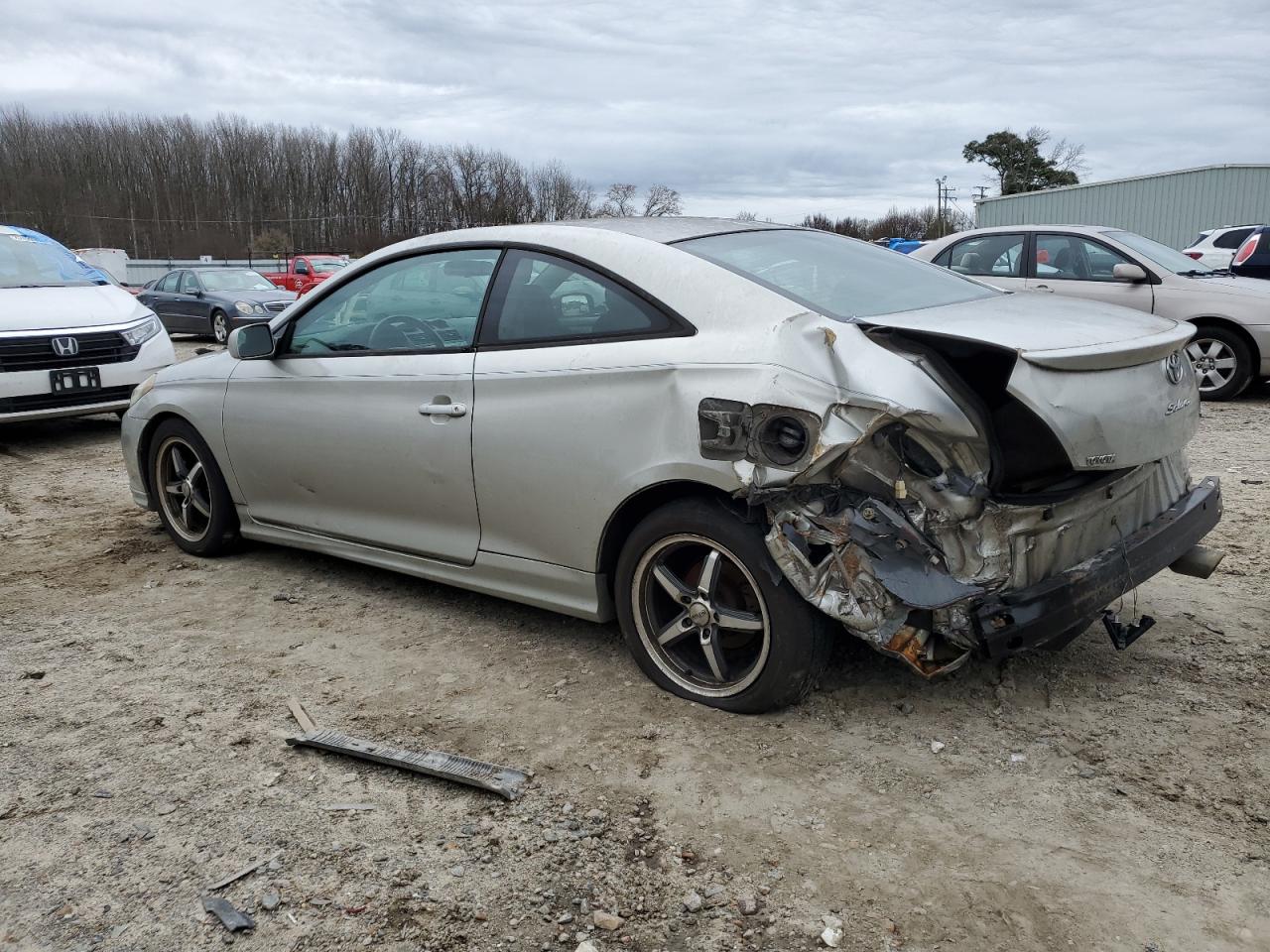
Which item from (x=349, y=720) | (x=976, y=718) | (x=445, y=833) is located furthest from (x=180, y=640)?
(x=976, y=718)

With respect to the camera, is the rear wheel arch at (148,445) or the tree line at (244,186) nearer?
the rear wheel arch at (148,445)

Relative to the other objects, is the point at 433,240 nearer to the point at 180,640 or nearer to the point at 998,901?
the point at 180,640

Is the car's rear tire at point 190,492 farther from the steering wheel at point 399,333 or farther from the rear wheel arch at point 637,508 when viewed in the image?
the rear wheel arch at point 637,508

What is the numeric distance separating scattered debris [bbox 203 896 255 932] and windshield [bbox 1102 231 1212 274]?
9.51 metres

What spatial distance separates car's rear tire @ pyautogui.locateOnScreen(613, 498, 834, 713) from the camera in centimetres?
303

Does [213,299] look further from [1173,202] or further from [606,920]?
[1173,202]

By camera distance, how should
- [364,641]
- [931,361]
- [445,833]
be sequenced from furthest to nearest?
[364,641]
[931,361]
[445,833]

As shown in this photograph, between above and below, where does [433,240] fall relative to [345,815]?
above

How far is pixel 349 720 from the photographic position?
335cm

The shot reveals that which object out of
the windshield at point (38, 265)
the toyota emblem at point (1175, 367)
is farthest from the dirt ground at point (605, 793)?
the windshield at point (38, 265)

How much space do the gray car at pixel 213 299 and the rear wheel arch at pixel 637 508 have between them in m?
15.2

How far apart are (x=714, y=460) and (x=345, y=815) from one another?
4.72 ft

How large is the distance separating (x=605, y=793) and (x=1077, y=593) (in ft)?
4.76

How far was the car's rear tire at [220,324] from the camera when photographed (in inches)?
688
